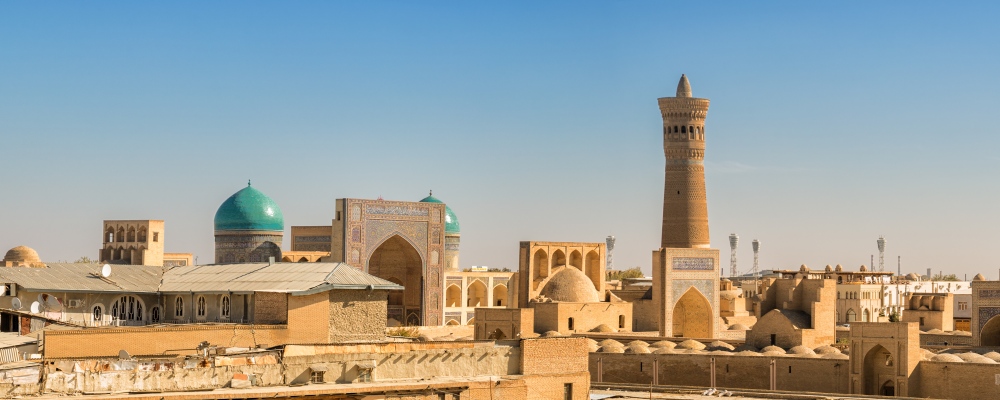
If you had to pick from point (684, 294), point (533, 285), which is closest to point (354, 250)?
point (533, 285)

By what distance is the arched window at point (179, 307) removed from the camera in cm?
2816

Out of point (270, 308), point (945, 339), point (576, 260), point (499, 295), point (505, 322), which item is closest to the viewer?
point (270, 308)

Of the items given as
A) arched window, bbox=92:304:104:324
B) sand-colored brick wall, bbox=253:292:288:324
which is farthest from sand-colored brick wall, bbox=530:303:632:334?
sand-colored brick wall, bbox=253:292:288:324

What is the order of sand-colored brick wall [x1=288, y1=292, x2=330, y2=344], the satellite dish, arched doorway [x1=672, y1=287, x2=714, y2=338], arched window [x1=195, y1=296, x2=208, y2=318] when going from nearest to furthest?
sand-colored brick wall [x1=288, y1=292, x2=330, y2=344] < the satellite dish < arched window [x1=195, y1=296, x2=208, y2=318] < arched doorway [x1=672, y1=287, x2=714, y2=338]

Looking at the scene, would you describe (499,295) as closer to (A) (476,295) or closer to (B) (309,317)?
(A) (476,295)

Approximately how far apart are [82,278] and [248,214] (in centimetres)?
2178

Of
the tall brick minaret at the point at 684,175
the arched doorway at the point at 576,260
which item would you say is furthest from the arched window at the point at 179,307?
the tall brick minaret at the point at 684,175

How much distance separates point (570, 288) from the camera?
4519 cm

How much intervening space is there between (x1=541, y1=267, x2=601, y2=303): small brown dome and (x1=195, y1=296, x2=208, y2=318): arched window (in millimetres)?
18608

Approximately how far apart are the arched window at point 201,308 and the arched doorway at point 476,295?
91.5ft

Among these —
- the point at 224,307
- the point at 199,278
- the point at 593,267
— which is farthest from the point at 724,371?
the point at 593,267

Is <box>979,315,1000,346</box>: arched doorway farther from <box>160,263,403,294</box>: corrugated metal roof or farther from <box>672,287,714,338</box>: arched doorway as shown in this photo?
<box>160,263,403,294</box>: corrugated metal roof

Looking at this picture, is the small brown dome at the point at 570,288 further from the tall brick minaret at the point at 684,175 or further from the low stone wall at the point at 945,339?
the tall brick minaret at the point at 684,175

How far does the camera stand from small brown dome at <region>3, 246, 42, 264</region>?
1976 inches
